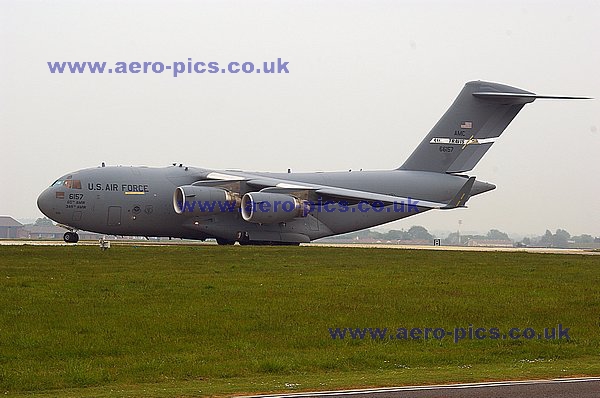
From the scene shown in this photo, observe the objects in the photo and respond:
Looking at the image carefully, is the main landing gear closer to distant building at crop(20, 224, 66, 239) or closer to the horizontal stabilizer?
the horizontal stabilizer

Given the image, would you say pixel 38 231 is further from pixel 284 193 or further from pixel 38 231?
pixel 284 193

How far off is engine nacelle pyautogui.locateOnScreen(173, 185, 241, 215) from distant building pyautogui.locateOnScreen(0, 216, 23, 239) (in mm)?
79536

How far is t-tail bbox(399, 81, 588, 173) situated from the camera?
157 feet

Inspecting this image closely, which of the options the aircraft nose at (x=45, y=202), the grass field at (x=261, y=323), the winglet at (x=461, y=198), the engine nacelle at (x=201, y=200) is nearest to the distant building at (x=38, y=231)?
the aircraft nose at (x=45, y=202)

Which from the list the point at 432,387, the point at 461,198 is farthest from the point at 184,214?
the point at 432,387

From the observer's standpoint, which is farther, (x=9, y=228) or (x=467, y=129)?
(x=9, y=228)

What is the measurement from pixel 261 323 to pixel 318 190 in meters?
25.4

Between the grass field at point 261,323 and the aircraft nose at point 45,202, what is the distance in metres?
12.7

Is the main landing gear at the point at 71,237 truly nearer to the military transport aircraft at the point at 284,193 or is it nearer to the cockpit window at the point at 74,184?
the military transport aircraft at the point at 284,193

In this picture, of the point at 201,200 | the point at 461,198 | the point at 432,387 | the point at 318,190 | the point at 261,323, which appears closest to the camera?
the point at 432,387

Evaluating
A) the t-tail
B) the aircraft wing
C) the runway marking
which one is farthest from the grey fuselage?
the runway marking

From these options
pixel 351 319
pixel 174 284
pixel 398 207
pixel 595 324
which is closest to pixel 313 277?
pixel 174 284

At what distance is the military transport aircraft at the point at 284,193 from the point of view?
140 ft

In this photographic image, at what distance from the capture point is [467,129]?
159 feet
